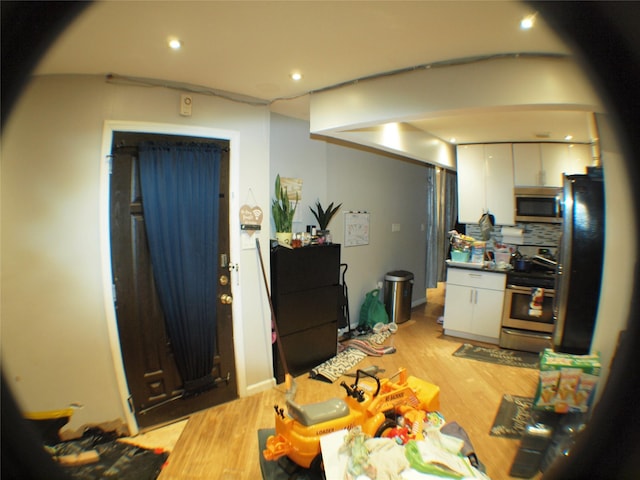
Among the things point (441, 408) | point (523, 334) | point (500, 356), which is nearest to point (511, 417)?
point (441, 408)

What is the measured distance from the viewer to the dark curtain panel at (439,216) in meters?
2.72

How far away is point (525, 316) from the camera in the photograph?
6.97ft

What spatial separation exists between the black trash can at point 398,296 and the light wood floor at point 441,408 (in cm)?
15

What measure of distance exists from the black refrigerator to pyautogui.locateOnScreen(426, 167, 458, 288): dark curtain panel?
7.83 ft

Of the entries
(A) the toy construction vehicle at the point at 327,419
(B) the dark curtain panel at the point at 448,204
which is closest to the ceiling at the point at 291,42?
(A) the toy construction vehicle at the point at 327,419

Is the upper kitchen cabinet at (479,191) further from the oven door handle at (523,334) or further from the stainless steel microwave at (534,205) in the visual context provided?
the oven door handle at (523,334)

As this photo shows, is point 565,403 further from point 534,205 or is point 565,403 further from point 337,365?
point 337,365

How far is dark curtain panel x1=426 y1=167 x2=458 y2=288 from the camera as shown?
2725mm

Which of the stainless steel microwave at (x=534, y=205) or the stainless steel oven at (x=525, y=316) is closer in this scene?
the stainless steel microwave at (x=534, y=205)

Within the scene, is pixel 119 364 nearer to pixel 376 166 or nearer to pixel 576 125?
pixel 576 125

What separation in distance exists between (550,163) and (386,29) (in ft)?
2.02

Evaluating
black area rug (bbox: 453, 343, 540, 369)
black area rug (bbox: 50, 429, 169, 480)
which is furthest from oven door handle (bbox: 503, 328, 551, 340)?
black area rug (bbox: 50, 429, 169, 480)

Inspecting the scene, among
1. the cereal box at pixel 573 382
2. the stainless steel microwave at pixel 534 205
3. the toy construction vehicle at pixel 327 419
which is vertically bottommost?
the toy construction vehicle at pixel 327 419

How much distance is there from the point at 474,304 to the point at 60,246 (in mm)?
2778
